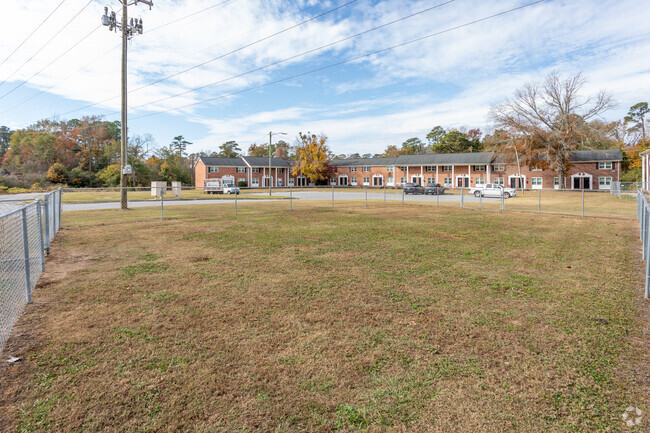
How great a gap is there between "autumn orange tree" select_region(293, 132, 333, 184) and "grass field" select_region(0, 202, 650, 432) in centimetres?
7397

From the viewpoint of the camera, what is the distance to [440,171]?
236 ft

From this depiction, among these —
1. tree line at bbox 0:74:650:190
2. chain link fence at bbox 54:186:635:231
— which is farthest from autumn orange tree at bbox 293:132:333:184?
chain link fence at bbox 54:186:635:231

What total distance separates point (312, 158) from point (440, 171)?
2871 centimetres

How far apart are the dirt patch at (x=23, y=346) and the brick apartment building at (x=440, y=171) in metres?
55.6

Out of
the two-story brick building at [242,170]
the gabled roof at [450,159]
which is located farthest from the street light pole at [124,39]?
the gabled roof at [450,159]

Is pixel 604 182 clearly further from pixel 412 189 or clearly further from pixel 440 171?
pixel 412 189

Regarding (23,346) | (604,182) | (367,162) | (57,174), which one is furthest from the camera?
(367,162)

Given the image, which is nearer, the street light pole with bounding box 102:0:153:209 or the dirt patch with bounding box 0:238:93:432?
the dirt patch with bounding box 0:238:93:432

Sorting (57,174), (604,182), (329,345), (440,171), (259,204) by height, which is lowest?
(329,345)

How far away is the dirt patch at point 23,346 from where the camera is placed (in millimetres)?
3004

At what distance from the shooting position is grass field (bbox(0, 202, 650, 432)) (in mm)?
2924

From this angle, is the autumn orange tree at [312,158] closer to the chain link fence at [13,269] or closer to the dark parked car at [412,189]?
the dark parked car at [412,189]

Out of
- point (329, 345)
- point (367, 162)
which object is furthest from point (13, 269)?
point (367, 162)

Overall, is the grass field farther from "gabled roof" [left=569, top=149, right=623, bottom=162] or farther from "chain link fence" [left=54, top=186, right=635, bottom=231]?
"gabled roof" [left=569, top=149, right=623, bottom=162]
